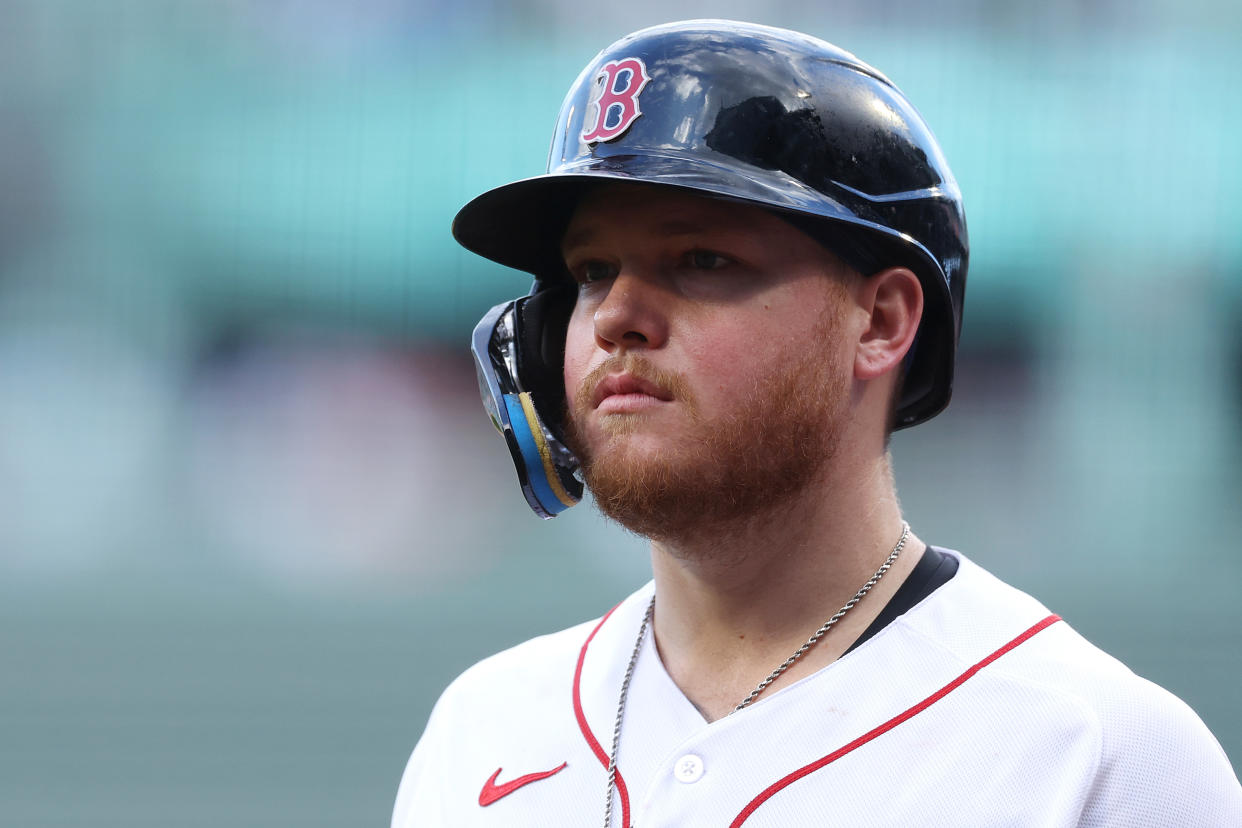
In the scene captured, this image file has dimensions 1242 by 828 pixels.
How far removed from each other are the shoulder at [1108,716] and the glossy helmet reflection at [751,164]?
0.46m

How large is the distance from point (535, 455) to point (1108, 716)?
2.94ft

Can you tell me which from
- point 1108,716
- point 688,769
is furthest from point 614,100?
point 1108,716

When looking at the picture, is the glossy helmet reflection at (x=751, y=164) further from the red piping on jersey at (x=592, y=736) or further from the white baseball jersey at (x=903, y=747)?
the white baseball jersey at (x=903, y=747)

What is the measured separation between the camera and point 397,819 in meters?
2.00

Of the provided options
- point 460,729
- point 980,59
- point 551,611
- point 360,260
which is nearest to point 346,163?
point 360,260

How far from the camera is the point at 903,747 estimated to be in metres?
1.55

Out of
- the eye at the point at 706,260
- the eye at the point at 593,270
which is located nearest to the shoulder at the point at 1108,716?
the eye at the point at 706,260

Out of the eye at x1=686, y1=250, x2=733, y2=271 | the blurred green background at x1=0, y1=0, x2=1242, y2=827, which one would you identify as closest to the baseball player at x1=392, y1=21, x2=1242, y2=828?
the eye at x1=686, y1=250, x2=733, y2=271

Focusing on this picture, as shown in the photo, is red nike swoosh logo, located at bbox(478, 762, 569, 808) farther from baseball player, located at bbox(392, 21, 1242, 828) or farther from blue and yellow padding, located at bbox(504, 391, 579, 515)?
blue and yellow padding, located at bbox(504, 391, 579, 515)

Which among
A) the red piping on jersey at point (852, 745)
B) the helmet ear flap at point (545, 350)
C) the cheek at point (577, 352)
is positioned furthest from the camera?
the helmet ear flap at point (545, 350)

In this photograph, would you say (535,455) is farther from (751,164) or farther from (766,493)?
(751,164)

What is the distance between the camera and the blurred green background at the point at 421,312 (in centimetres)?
877

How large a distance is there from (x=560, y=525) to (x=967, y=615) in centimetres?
762

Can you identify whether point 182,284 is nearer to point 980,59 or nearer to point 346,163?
point 346,163
